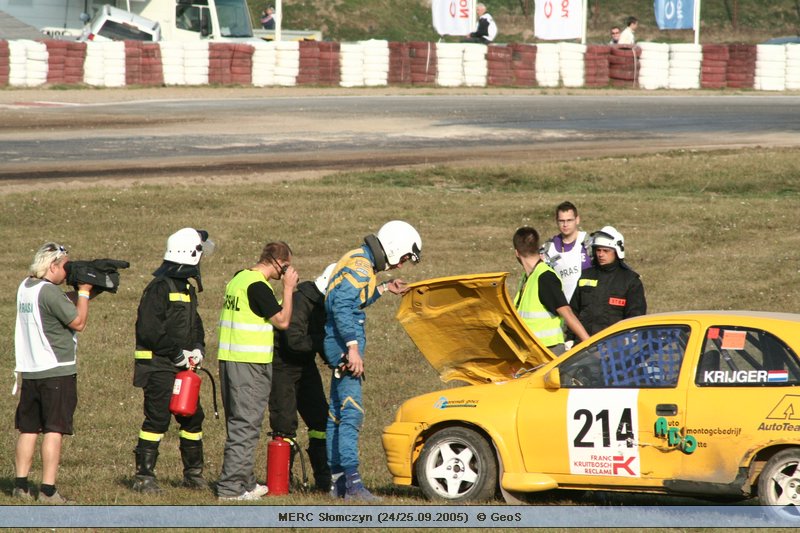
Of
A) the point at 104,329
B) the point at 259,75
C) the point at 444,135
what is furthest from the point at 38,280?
the point at 259,75

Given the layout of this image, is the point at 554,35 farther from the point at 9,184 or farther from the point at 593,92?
the point at 9,184

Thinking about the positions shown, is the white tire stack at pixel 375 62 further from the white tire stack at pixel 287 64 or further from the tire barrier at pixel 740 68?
the tire barrier at pixel 740 68

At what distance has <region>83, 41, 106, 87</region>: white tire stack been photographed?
38.2m

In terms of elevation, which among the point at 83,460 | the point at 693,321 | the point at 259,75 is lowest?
the point at 83,460

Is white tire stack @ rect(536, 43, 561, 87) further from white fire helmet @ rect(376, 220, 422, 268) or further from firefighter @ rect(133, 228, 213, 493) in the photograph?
white fire helmet @ rect(376, 220, 422, 268)

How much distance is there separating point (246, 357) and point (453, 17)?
37.6 metres

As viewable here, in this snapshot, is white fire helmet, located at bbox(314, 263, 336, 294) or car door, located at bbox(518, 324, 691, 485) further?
white fire helmet, located at bbox(314, 263, 336, 294)

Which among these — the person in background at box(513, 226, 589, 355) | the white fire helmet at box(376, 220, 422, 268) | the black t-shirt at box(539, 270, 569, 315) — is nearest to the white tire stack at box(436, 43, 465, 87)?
the person in background at box(513, 226, 589, 355)

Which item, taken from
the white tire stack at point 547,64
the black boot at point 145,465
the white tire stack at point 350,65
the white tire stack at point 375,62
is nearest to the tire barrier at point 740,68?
the white tire stack at point 547,64

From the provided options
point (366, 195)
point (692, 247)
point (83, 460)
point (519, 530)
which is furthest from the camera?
point (366, 195)

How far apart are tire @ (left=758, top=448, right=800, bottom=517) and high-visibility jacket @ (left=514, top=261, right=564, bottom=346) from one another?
8.65ft

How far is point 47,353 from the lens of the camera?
8.56 meters

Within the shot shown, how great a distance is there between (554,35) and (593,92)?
16.8ft

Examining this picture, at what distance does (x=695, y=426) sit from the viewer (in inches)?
310
